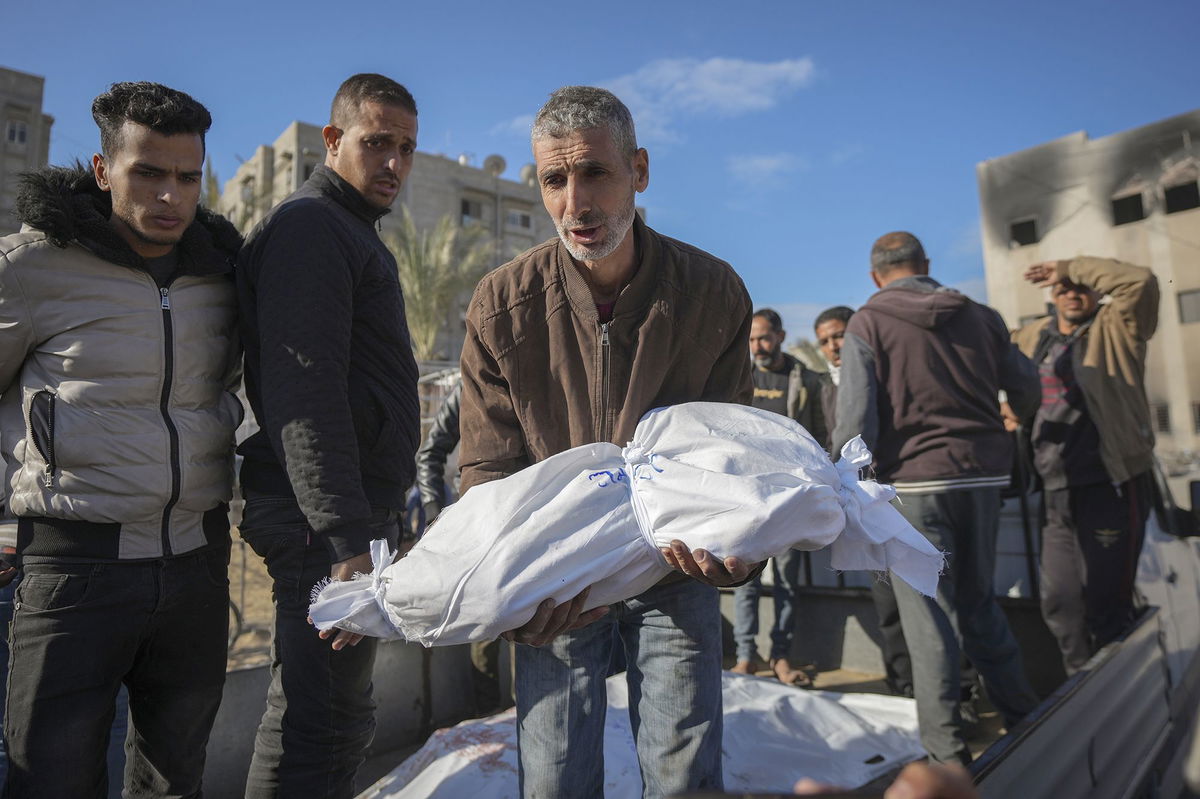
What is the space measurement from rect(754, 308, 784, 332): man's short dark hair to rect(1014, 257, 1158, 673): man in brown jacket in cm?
171

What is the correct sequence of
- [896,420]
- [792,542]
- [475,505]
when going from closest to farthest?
[792,542] < [475,505] < [896,420]

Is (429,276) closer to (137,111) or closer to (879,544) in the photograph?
(137,111)

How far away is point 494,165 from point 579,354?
3620 centimetres

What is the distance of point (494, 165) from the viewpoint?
35938 mm

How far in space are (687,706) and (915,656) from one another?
71.2 inches

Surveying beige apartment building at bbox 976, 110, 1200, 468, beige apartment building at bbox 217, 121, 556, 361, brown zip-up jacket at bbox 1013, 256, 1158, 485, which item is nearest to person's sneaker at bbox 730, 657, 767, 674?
brown zip-up jacket at bbox 1013, 256, 1158, 485

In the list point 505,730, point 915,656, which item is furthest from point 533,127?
point 915,656

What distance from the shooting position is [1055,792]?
1.90 metres

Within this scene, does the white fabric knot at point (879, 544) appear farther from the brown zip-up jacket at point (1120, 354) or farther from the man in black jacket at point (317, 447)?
the brown zip-up jacket at point (1120, 354)

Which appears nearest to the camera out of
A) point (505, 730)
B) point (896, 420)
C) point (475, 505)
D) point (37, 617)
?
point (475, 505)

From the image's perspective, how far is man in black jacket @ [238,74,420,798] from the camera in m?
1.90

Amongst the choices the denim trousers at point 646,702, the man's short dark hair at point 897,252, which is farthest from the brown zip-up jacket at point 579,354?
the man's short dark hair at point 897,252

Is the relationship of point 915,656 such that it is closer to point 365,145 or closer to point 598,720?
point 598,720

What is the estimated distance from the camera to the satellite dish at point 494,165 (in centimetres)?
3581
